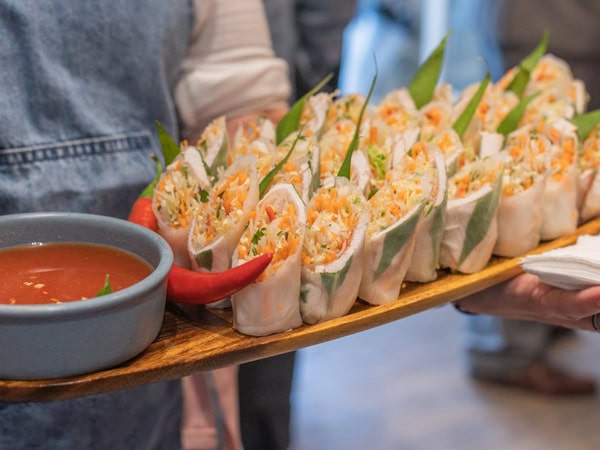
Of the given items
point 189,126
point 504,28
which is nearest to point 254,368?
point 189,126

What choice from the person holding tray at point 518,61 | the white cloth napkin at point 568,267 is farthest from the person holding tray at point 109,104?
the person holding tray at point 518,61

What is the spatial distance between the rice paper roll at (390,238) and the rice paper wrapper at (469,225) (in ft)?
0.39

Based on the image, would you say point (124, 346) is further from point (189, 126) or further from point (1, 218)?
point (189, 126)

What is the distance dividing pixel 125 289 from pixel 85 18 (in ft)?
1.97

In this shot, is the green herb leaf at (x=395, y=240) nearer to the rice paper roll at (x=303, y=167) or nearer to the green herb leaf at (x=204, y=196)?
the rice paper roll at (x=303, y=167)

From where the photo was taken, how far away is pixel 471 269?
4.86ft

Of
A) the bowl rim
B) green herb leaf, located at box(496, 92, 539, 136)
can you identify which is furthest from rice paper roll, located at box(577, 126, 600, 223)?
the bowl rim

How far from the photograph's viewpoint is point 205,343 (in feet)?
3.91

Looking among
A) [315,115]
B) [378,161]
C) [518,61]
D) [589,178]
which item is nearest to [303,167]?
[378,161]

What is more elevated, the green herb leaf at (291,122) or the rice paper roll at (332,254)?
the green herb leaf at (291,122)

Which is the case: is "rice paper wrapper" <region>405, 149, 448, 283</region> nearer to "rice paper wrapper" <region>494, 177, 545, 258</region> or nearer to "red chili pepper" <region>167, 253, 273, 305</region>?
"rice paper wrapper" <region>494, 177, 545, 258</region>

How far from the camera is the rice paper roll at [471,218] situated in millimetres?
1448

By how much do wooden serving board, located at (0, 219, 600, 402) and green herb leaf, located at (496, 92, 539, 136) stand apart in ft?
1.43

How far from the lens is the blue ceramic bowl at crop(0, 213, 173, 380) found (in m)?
1.00
